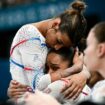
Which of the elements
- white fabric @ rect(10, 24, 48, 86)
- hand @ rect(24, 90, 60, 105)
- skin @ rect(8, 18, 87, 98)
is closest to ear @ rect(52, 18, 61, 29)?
skin @ rect(8, 18, 87, 98)

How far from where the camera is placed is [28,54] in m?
2.93

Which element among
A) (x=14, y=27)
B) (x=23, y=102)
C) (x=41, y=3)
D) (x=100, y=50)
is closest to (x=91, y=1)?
(x=41, y=3)

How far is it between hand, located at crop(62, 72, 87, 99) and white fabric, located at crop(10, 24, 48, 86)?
0.69 ft

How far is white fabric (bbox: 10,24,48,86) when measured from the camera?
2910 millimetres

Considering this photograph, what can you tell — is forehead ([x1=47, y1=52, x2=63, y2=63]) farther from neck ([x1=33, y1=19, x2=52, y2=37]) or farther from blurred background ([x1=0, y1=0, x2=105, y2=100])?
blurred background ([x1=0, y1=0, x2=105, y2=100])

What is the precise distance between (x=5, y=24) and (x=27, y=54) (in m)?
3.33

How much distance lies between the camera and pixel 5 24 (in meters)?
6.21

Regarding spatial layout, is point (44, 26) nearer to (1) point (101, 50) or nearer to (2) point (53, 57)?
(2) point (53, 57)

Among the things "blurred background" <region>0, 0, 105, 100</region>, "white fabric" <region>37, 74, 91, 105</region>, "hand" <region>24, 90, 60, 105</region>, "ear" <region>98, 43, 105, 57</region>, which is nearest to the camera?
"hand" <region>24, 90, 60, 105</region>

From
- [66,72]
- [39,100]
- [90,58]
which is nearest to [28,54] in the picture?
[66,72]

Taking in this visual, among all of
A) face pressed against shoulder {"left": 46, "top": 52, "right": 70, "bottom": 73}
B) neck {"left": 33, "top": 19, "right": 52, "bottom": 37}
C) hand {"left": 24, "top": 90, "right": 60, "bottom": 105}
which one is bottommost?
face pressed against shoulder {"left": 46, "top": 52, "right": 70, "bottom": 73}

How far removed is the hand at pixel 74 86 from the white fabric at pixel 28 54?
0.69 ft

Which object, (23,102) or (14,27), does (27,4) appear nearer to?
(14,27)

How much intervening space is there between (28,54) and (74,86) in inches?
14.2
